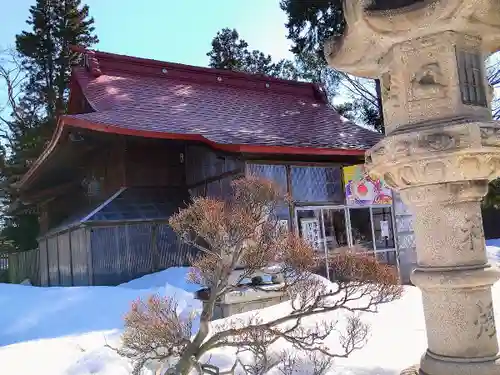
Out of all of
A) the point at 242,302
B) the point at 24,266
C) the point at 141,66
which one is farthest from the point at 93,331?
the point at 24,266

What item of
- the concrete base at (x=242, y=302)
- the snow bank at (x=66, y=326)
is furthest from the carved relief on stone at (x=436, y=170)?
the concrete base at (x=242, y=302)

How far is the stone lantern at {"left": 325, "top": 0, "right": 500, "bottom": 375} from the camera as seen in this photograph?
225 centimetres

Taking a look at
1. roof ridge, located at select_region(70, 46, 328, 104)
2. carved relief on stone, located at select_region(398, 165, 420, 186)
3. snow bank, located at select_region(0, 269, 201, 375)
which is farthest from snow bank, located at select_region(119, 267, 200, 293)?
carved relief on stone, located at select_region(398, 165, 420, 186)

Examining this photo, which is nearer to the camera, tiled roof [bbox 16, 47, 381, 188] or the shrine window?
the shrine window

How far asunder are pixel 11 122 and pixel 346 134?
16373mm

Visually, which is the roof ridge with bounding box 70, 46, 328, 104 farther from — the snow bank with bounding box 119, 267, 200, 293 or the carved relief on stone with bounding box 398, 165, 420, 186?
the carved relief on stone with bounding box 398, 165, 420, 186

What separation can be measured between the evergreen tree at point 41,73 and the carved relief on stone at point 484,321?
738 inches

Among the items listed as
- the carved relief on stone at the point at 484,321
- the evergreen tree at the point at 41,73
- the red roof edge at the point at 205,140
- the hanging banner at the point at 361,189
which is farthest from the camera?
the evergreen tree at the point at 41,73

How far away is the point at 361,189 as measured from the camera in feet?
34.1

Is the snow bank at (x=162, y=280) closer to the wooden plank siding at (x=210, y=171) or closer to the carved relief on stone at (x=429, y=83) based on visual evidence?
the wooden plank siding at (x=210, y=171)

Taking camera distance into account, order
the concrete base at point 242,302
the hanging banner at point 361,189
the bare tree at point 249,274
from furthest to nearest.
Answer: the hanging banner at point 361,189 < the concrete base at point 242,302 < the bare tree at point 249,274

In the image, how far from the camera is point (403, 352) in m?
4.68

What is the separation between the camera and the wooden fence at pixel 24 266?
52.4ft

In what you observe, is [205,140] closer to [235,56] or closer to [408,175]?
[408,175]
